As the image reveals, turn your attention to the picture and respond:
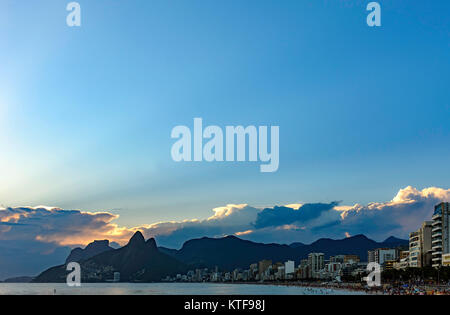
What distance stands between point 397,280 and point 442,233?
3143 centimetres

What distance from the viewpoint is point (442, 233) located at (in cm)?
17212

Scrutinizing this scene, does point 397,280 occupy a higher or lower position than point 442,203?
lower

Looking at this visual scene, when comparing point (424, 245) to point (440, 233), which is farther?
point (424, 245)

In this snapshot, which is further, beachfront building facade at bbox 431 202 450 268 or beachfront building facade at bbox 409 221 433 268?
beachfront building facade at bbox 409 221 433 268

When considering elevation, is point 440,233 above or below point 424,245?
above

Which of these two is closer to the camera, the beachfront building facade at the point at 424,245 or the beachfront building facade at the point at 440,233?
the beachfront building facade at the point at 440,233
